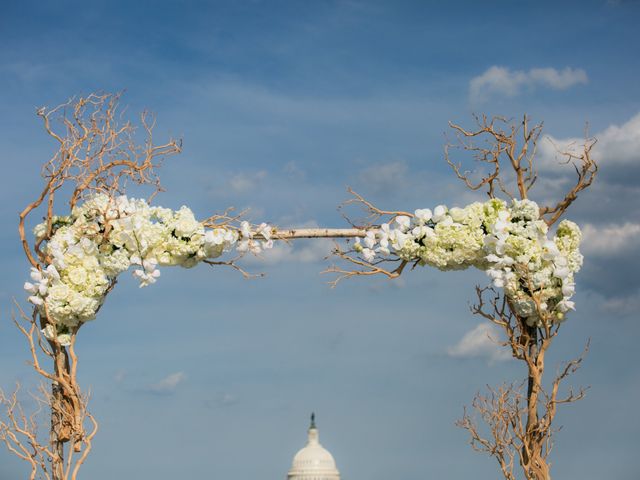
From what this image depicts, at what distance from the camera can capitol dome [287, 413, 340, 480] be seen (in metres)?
91.6

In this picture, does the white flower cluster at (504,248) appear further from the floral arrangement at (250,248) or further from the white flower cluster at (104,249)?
the white flower cluster at (104,249)

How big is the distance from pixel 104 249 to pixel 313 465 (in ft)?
274

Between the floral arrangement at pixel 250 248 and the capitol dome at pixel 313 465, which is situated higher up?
the capitol dome at pixel 313 465

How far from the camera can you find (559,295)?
10789mm

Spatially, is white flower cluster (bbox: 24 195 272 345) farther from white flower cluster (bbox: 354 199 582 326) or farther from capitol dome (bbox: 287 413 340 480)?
capitol dome (bbox: 287 413 340 480)

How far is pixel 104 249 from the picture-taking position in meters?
11.2

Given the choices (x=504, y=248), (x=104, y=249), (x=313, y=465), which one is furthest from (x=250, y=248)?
(x=313, y=465)

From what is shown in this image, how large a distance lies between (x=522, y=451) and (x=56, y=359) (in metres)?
5.33

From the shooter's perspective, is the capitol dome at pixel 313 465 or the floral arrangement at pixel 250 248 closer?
the floral arrangement at pixel 250 248

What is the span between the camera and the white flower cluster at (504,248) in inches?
424

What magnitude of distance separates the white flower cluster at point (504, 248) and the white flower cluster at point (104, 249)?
1751mm

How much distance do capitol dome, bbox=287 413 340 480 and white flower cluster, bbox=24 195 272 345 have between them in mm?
83047

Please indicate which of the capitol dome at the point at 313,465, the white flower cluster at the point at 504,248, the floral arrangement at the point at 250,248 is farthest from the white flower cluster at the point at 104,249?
the capitol dome at the point at 313,465

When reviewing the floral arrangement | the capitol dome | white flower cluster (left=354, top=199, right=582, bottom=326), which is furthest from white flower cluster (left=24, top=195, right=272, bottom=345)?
the capitol dome
